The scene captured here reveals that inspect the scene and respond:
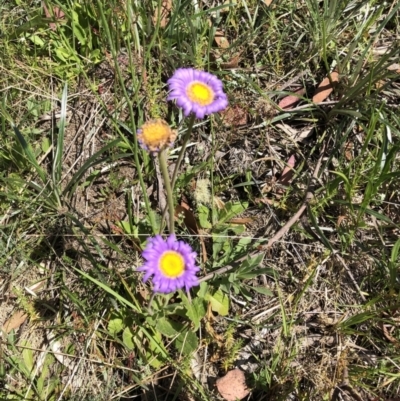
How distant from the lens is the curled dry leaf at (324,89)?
2.55m

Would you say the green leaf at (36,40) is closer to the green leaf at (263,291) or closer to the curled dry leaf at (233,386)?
the green leaf at (263,291)

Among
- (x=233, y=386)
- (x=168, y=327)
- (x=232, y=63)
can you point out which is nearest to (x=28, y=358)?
(x=168, y=327)

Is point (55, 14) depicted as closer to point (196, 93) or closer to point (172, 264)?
point (196, 93)

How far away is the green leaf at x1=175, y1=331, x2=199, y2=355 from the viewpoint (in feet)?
6.59

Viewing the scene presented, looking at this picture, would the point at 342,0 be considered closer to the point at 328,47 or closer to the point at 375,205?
the point at 328,47

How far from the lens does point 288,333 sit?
7.01 ft

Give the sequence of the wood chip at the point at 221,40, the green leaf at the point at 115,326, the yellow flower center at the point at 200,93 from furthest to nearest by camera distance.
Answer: the wood chip at the point at 221,40
the green leaf at the point at 115,326
the yellow flower center at the point at 200,93

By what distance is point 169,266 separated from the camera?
1690 millimetres

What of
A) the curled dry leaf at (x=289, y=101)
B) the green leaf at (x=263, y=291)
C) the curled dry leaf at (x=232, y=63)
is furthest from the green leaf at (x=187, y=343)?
the curled dry leaf at (x=232, y=63)

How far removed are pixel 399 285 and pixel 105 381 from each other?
1.40 metres

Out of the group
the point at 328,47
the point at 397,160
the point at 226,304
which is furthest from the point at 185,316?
the point at 328,47

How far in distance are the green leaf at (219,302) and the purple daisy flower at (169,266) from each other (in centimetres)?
46

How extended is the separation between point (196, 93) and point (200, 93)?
1cm

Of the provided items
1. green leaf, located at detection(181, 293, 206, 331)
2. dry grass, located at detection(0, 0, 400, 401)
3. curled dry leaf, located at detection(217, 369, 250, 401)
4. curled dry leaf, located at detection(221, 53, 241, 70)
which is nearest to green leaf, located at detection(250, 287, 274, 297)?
dry grass, located at detection(0, 0, 400, 401)
